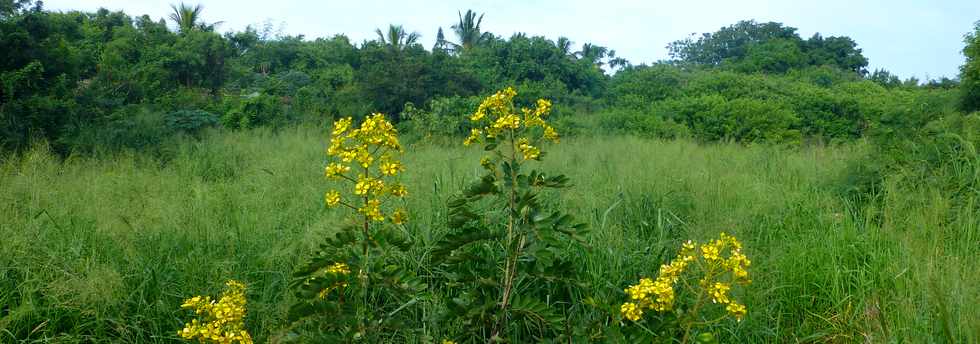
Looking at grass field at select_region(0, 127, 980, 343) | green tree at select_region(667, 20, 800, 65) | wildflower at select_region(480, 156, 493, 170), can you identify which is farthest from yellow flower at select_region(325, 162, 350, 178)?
green tree at select_region(667, 20, 800, 65)

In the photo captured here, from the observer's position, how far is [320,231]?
3133 millimetres

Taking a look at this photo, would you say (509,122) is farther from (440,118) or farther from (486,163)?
(440,118)

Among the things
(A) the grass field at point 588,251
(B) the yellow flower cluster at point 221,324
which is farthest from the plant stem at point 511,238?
(B) the yellow flower cluster at point 221,324

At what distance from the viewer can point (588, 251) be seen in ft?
9.57

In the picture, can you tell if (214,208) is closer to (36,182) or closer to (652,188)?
(36,182)

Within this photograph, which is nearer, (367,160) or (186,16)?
(367,160)

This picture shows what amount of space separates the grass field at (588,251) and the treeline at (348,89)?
255 cm

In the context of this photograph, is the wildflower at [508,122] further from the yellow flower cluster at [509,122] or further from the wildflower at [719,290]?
the wildflower at [719,290]

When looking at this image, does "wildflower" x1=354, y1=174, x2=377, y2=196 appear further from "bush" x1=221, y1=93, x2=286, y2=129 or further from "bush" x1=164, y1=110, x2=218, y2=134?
"bush" x1=221, y1=93, x2=286, y2=129

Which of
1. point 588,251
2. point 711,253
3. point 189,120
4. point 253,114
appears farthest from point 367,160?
point 253,114

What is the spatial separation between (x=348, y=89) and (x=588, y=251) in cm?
1085

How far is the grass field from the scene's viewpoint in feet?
8.08

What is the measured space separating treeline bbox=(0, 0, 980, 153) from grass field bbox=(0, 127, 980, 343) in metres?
2.55

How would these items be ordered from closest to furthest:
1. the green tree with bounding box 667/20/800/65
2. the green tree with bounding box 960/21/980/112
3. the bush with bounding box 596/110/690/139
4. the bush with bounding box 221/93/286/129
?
the green tree with bounding box 960/21/980/112 < the bush with bounding box 596/110/690/139 < the bush with bounding box 221/93/286/129 < the green tree with bounding box 667/20/800/65
